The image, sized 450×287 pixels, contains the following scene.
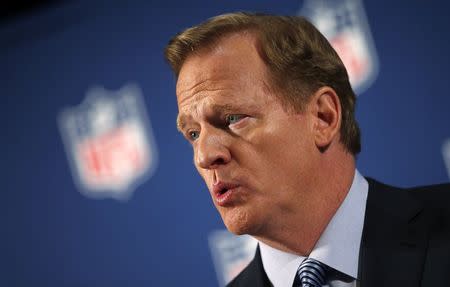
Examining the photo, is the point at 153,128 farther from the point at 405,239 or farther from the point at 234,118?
the point at 405,239

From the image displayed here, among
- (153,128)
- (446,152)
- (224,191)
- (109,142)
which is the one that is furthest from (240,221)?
(109,142)

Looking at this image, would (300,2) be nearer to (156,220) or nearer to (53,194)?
(156,220)

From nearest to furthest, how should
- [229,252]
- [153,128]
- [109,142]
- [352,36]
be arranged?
[352,36], [229,252], [153,128], [109,142]

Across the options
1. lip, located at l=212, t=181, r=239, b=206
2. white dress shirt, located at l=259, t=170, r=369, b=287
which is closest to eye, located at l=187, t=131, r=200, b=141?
lip, located at l=212, t=181, r=239, b=206

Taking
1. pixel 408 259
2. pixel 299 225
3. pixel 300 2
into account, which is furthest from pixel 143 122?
pixel 408 259

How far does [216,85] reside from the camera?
3.94ft

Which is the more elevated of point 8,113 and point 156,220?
point 8,113

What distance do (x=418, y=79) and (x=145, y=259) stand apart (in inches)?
42.5

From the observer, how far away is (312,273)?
1161 millimetres

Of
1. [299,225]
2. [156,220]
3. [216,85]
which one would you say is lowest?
[156,220]

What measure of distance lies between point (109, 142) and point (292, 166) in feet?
3.99

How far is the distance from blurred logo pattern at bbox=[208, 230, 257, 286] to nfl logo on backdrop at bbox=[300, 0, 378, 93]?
580 millimetres

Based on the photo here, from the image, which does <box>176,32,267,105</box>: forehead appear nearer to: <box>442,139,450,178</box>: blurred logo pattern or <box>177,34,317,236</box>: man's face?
<box>177,34,317,236</box>: man's face

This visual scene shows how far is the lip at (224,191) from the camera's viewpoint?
1149mm
